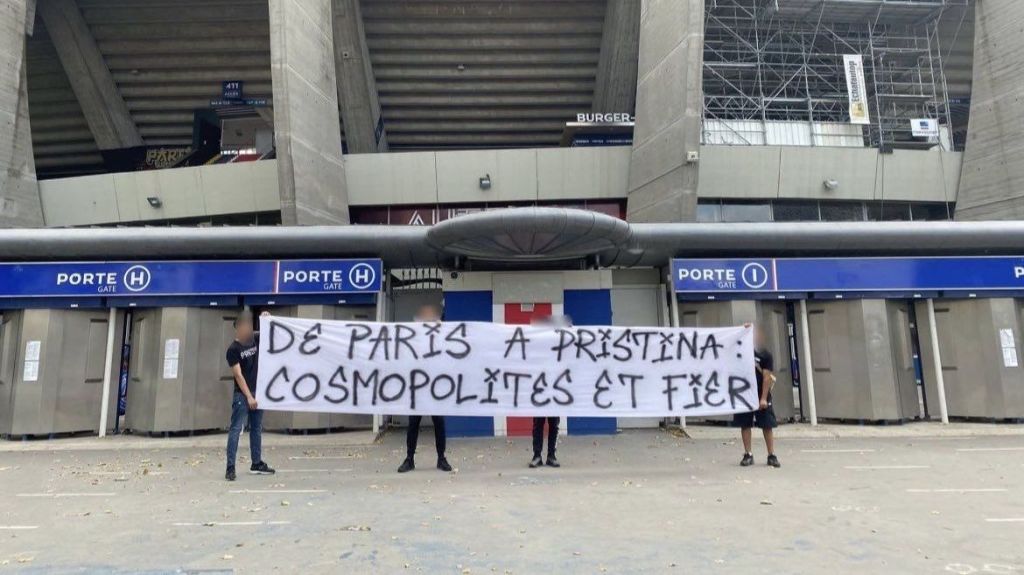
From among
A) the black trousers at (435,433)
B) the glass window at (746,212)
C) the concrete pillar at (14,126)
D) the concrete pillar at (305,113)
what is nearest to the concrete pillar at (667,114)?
the glass window at (746,212)

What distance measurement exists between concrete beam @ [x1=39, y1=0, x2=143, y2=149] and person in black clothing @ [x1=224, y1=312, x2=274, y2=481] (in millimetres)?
21707

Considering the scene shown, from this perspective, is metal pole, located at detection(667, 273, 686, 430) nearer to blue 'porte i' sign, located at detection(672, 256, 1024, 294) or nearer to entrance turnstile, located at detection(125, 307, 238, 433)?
blue 'porte i' sign, located at detection(672, 256, 1024, 294)

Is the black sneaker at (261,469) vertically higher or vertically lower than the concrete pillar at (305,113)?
lower

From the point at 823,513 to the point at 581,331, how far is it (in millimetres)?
3799

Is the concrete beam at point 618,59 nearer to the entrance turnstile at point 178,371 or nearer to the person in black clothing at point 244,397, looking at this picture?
the entrance turnstile at point 178,371

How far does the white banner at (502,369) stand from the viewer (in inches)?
304

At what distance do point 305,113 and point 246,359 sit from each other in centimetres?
1067

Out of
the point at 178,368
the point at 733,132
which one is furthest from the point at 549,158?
the point at 178,368

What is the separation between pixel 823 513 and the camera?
5.42 meters

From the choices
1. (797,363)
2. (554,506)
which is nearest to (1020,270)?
(797,363)

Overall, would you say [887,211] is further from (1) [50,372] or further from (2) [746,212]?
(1) [50,372]

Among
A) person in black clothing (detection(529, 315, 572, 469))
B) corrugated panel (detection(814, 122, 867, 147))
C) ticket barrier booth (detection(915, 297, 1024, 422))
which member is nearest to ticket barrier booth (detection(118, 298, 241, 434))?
person in black clothing (detection(529, 315, 572, 469))

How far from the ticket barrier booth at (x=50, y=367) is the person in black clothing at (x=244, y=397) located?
5.72 meters

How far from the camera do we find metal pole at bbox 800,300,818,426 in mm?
11383
